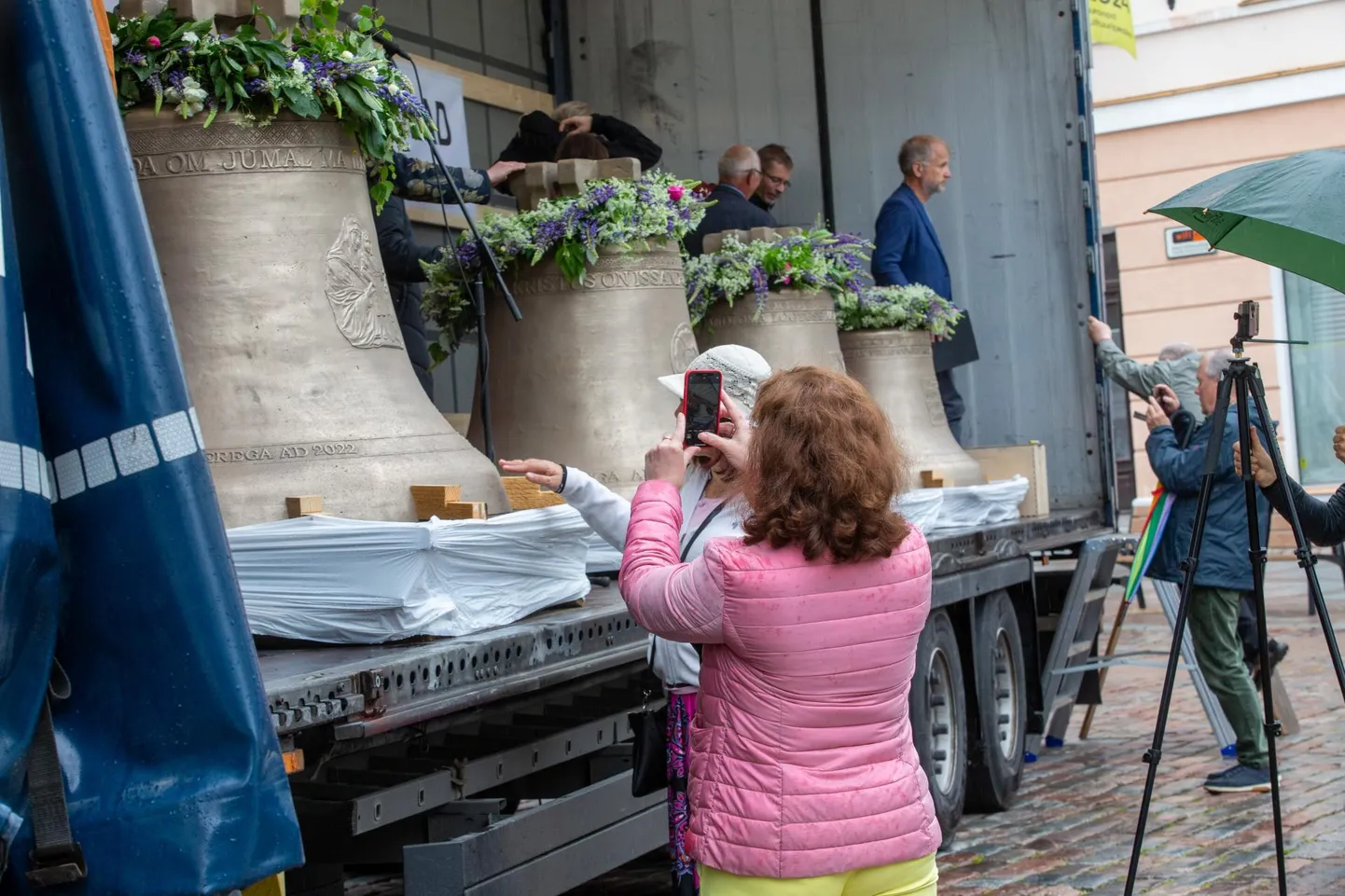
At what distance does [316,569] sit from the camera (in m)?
3.33

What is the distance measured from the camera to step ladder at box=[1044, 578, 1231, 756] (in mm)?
7543

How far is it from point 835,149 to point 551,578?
5504 millimetres

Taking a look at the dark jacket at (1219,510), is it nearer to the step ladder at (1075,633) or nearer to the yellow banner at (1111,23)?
the step ladder at (1075,633)

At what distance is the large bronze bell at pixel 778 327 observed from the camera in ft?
21.3

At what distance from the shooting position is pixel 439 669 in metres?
3.18

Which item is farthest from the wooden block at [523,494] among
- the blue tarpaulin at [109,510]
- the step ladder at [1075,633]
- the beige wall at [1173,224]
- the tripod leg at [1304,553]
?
the beige wall at [1173,224]

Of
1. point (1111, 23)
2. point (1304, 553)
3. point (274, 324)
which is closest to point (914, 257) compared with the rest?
point (1304, 553)

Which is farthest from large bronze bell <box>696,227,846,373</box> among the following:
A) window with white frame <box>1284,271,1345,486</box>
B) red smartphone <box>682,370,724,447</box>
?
window with white frame <box>1284,271,1345,486</box>

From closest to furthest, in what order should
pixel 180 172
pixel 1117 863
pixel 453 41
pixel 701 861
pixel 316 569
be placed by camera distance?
pixel 701 861, pixel 316 569, pixel 180 172, pixel 1117 863, pixel 453 41

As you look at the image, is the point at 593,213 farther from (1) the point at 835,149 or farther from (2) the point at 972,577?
(1) the point at 835,149

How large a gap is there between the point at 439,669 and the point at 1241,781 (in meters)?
4.76

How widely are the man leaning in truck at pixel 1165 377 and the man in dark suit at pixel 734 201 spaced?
5.39 feet

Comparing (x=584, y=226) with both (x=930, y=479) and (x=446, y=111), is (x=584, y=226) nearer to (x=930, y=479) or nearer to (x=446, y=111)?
(x=930, y=479)

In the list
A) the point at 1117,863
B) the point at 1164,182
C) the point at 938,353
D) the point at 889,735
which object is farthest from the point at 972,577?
the point at 1164,182
